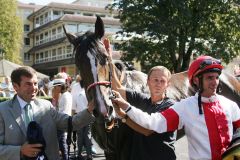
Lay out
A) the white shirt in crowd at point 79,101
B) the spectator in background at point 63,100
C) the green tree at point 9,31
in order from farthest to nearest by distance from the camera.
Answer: the green tree at point 9,31, the white shirt in crowd at point 79,101, the spectator in background at point 63,100

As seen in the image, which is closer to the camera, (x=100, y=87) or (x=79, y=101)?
(x=100, y=87)

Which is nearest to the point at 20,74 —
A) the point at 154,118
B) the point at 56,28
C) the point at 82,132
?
the point at 154,118

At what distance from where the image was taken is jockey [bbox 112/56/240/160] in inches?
125

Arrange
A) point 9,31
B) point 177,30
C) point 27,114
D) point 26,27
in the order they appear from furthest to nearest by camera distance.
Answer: point 26,27
point 9,31
point 177,30
point 27,114

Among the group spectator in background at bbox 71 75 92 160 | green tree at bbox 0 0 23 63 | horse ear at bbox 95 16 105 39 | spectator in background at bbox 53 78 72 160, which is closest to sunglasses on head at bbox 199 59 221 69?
horse ear at bbox 95 16 105 39

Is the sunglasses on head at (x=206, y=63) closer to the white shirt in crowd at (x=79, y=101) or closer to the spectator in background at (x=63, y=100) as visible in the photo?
the spectator in background at (x=63, y=100)

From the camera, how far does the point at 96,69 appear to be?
388 centimetres

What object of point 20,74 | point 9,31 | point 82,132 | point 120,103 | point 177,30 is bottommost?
point 82,132

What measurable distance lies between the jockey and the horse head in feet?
0.90

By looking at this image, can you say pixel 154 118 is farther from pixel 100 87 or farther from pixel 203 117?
pixel 100 87

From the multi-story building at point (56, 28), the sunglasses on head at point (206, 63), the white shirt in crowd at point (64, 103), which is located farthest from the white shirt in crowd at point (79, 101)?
the multi-story building at point (56, 28)

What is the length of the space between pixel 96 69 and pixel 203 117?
1231 mm

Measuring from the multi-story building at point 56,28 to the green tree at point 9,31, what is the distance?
1314 centimetres

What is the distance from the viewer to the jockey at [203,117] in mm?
3168
